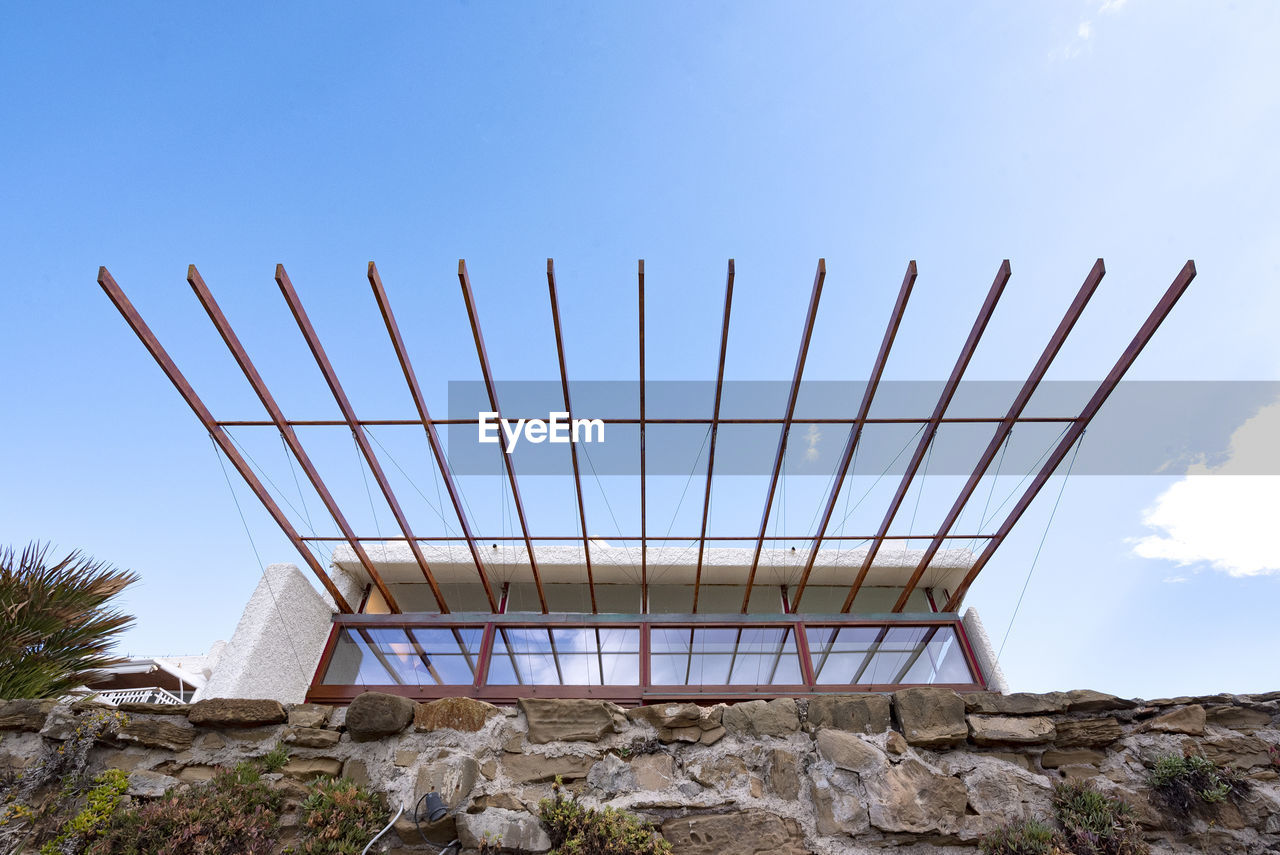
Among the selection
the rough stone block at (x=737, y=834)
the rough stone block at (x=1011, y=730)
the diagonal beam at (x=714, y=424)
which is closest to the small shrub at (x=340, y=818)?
the rough stone block at (x=737, y=834)

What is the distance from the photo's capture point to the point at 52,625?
15.3ft

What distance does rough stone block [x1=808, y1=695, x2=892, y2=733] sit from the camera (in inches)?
131

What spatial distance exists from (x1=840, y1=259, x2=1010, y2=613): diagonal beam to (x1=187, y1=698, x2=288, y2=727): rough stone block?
6673 millimetres

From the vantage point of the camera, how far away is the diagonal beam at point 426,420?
650 cm

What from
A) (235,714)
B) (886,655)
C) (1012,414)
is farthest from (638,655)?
(235,714)

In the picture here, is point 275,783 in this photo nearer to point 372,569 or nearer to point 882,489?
point 372,569

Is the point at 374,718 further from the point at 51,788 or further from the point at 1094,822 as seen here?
the point at 1094,822

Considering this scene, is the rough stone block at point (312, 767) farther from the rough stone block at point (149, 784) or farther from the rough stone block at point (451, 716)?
the rough stone block at point (149, 784)

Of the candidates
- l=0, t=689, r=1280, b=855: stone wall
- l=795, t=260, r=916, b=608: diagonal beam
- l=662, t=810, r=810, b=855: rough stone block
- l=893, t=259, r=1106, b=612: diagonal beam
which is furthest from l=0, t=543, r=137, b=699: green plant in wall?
l=893, t=259, r=1106, b=612: diagonal beam

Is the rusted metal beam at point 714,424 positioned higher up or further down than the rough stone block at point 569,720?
higher up

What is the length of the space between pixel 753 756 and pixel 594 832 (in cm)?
85

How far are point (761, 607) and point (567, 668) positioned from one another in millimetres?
3381

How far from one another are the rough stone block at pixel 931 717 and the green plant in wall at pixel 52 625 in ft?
17.1

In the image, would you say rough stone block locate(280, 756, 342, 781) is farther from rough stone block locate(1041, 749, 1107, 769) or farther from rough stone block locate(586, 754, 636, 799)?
rough stone block locate(1041, 749, 1107, 769)
